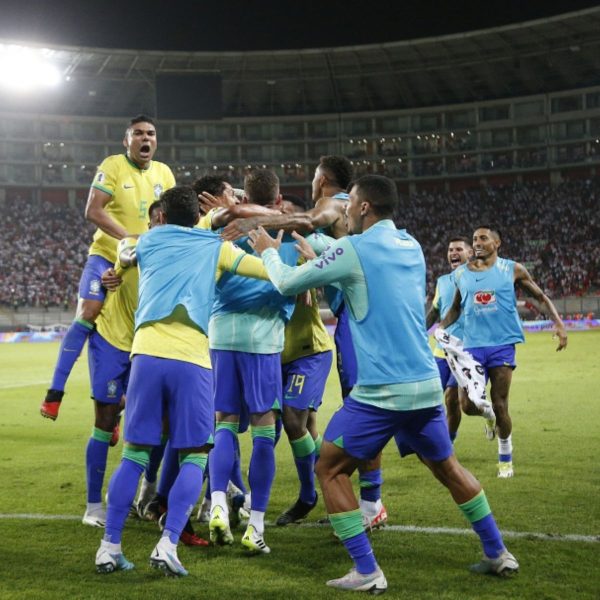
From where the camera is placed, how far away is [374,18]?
2185 inches

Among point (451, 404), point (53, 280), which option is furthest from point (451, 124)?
point (451, 404)

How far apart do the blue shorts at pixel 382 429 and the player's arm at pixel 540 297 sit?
4405 millimetres

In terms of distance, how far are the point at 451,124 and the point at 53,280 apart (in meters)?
31.8

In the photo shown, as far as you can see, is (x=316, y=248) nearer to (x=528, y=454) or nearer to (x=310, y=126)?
(x=528, y=454)

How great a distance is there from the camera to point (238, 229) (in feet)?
17.9

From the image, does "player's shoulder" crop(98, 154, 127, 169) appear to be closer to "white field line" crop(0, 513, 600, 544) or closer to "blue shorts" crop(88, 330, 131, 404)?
"blue shorts" crop(88, 330, 131, 404)

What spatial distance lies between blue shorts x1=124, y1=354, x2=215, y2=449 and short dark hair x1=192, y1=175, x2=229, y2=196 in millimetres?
1762

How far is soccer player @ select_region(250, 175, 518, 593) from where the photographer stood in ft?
15.7

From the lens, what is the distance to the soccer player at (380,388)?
479 centimetres

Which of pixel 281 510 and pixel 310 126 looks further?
pixel 310 126

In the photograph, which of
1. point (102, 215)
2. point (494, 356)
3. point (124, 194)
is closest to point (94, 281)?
point (102, 215)

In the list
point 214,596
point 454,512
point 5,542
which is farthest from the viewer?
point 454,512

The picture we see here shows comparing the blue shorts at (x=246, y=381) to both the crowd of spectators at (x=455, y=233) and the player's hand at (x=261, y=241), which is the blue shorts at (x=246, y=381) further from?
the crowd of spectators at (x=455, y=233)

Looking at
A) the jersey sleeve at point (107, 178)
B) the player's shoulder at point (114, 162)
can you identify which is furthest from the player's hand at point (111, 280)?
the player's shoulder at point (114, 162)
